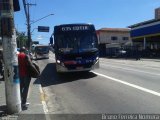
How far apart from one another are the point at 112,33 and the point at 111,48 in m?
21.7

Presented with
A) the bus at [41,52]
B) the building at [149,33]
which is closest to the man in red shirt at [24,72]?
the building at [149,33]

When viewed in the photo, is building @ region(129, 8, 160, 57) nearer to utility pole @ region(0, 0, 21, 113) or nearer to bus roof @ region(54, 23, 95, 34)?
bus roof @ region(54, 23, 95, 34)

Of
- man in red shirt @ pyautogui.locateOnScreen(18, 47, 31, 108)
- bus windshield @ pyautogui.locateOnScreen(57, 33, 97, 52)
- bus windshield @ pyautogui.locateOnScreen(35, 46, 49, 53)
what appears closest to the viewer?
man in red shirt @ pyautogui.locateOnScreen(18, 47, 31, 108)

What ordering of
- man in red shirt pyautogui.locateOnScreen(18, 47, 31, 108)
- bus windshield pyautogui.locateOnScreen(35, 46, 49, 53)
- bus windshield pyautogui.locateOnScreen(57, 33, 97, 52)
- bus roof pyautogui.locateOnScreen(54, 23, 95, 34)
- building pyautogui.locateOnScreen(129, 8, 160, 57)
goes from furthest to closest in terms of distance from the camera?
bus windshield pyautogui.locateOnScreen(35, 46, 49, 53)
building pyautogui.locateOnScreen(129, 8, 160, 57)
bus roof pyautogui.locateOnScreen(54, 23, 95, 34)
bus windshield pyautogui.locateOnScreen(57, 33, 97, 52)
man in red shirt pyautogui.locateOnScreen(18, 47, 31, 108)

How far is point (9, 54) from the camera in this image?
8.78 m

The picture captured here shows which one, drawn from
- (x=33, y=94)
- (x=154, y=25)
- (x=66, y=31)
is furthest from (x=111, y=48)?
(x=33, y=94)

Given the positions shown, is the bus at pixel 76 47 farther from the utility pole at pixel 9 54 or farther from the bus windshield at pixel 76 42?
the utility pole at pixel 9 54

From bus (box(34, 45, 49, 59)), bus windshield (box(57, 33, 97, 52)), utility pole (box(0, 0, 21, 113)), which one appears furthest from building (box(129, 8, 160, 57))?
utility pole (box(0, 0, 21, 113))

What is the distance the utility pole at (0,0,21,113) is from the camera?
8773 mm

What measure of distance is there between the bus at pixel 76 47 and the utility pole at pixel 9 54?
10045mm

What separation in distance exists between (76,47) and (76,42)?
0.35 meters

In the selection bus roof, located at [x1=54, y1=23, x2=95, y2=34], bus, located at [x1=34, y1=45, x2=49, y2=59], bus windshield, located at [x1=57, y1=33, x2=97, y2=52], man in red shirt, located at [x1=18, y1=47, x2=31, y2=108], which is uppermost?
bus roof, located at [x1=54, y1=23, x2=95, y2=34]

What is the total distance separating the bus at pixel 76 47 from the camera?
18953mm

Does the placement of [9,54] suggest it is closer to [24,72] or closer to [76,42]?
[24,72]
